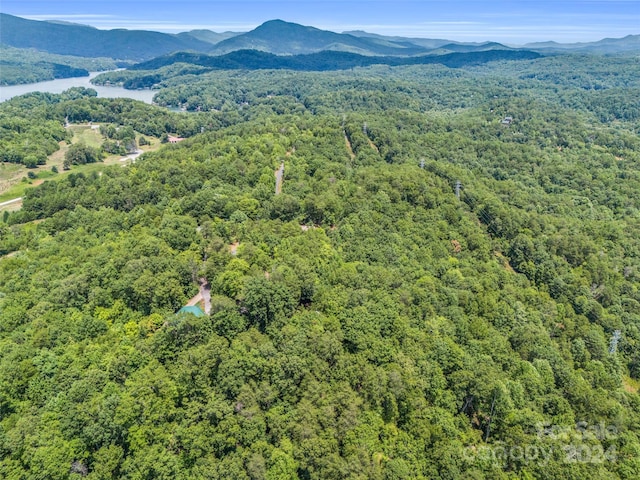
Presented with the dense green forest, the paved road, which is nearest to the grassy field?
the paved road

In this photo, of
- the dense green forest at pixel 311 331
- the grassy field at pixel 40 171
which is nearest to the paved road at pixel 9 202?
the grassy field at pixel 40 171

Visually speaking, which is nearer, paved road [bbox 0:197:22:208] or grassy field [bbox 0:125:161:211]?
paved road [bbox 0:197:22:208]

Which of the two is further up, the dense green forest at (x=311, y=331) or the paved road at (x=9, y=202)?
the dense green forest at (x=311, y=331)

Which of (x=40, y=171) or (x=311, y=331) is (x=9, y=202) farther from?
(x=311, y=331)

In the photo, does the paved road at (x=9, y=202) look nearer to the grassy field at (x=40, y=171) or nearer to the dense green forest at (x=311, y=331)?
the grassy field at (x=40, y=171)

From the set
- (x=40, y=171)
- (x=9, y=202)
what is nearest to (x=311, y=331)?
(x=9, y=202)

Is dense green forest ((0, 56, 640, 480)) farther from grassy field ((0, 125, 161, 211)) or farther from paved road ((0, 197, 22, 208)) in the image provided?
grassy field ((0, 125, 161, 211))

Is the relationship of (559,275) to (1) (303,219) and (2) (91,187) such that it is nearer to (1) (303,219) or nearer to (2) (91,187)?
(1) (303,219)

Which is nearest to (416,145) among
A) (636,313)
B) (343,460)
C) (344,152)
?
(344,152)

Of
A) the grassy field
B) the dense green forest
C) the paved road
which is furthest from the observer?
the grassy field
